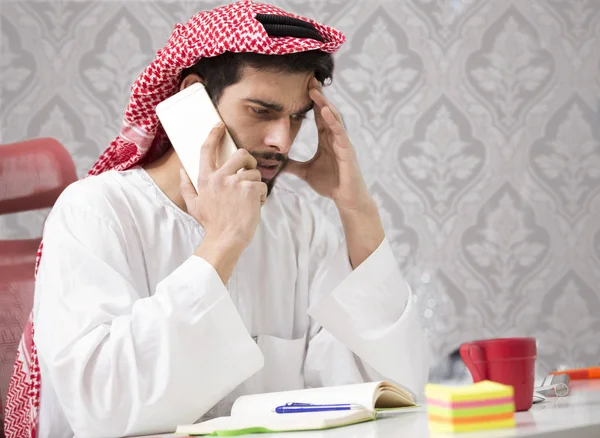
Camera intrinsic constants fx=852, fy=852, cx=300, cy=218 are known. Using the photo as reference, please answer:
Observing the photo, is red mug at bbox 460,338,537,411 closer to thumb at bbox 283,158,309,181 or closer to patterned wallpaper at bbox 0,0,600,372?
thumb at bbox 283,158,309,181

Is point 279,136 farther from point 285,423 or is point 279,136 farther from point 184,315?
point 285,423

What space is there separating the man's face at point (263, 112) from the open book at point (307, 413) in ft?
1.98

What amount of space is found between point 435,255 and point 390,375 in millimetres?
1385

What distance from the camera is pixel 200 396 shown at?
1474 mm

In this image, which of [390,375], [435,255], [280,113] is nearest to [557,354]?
[435,255]

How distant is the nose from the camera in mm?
1826

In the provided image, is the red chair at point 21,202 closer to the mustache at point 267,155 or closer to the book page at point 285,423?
the mustache at point 267,155

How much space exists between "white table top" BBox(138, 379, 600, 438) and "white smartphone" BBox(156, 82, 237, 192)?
2.31 feet

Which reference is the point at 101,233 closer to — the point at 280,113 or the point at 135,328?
the point at 135,328

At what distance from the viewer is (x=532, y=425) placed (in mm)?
1081

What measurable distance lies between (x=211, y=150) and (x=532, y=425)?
0.90 metres

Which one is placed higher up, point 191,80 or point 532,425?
point 191,80

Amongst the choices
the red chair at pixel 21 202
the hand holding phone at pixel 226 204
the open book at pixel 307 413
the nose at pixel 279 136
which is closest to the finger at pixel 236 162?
the hand holding phone at pixel 226 204

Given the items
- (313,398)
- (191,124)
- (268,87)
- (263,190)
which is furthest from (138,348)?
(268,87)
